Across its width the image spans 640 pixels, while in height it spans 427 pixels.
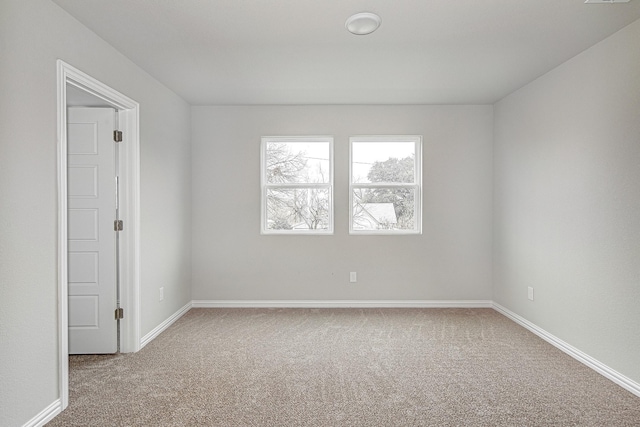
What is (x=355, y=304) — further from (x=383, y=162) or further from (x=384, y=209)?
(x=383, y=162)

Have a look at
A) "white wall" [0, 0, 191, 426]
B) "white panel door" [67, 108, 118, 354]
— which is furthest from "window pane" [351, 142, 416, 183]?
"white wall" [0, 0, 191, 426]

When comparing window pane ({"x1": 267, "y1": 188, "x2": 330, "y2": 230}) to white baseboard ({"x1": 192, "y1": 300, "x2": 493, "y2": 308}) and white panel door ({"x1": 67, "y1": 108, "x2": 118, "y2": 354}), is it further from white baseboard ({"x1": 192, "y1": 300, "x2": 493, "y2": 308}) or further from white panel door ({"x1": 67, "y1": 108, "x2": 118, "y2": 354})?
white panel door ({"x1": 67, "y1": 108, "x2": 118, "y2": 354})

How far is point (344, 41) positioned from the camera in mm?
2824

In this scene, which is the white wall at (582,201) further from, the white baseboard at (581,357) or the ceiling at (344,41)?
the ceiling at (344,41)

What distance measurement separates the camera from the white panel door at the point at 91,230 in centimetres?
320

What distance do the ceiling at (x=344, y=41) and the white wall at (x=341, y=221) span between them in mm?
577

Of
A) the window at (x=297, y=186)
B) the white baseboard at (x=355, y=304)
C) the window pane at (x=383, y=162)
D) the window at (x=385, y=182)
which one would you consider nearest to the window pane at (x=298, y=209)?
the window at (x=297, y=186)

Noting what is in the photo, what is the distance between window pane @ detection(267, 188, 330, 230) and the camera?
476 centimetres

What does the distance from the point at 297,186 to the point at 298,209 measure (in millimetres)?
291

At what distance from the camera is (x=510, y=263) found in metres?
4.28

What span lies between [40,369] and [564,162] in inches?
165

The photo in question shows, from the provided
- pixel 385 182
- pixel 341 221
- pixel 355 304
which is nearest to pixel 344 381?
pixel 355 304

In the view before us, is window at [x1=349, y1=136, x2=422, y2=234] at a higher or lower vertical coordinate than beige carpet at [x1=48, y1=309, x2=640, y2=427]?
higher

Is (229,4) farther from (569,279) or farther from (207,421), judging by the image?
(569,279)
